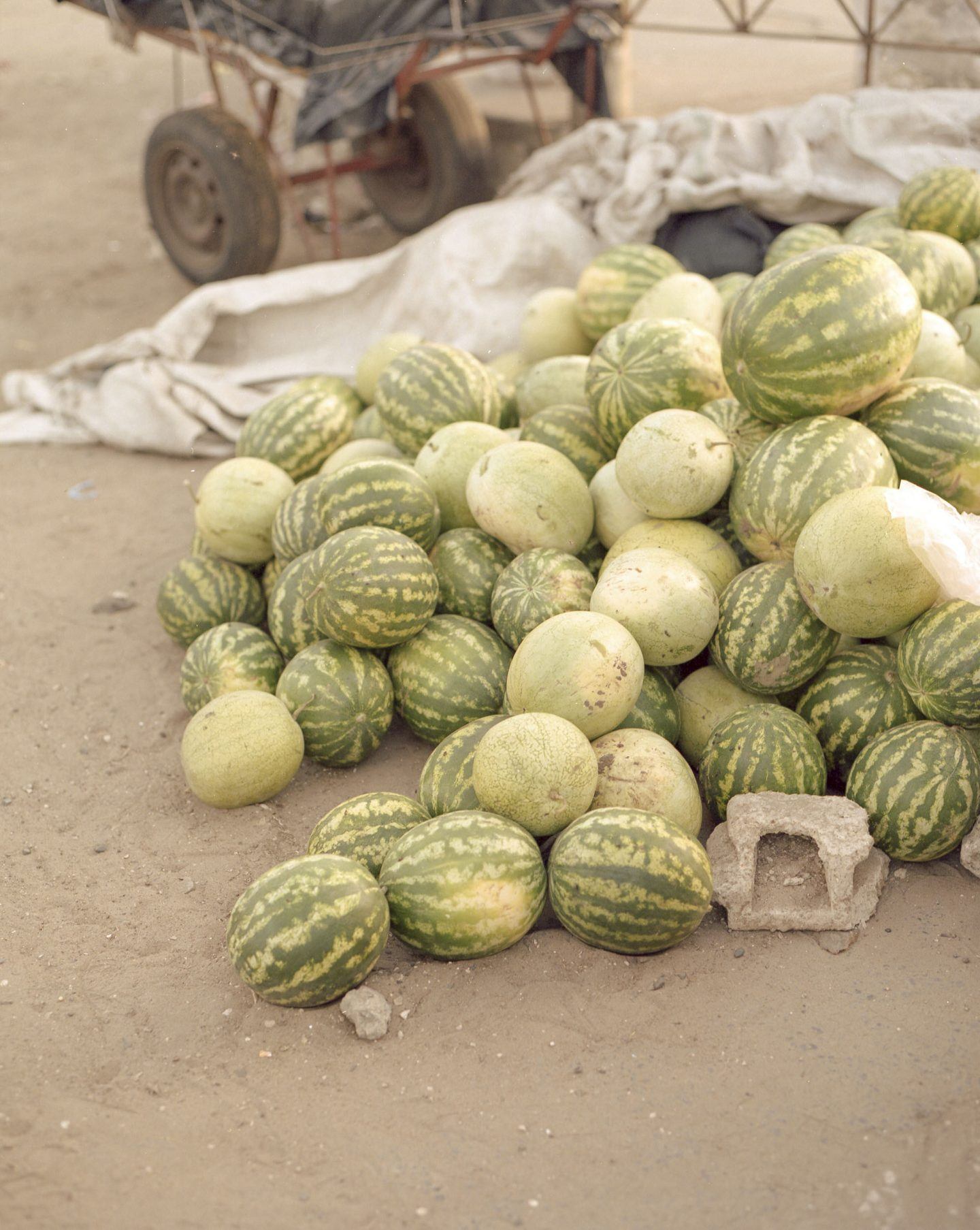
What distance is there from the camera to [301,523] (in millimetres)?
3883

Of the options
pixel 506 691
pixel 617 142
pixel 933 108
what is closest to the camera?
pixel 506 691

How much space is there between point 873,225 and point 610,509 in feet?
7.70

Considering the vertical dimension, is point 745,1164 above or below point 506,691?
below

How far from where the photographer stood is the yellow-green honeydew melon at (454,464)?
3912mm

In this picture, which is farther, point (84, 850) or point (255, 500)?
point (255, 500)

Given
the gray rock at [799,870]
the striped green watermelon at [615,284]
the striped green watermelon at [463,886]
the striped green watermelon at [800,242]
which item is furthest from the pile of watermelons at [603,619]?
the striped green watermelon at [800,242]

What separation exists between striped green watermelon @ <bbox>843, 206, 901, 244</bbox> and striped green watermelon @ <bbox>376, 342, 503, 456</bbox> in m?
1.92

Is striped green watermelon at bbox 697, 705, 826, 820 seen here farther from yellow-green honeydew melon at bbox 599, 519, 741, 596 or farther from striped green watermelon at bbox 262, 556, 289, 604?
striped green watermelon at bbox 262, 556, 289, 604

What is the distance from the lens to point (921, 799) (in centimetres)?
294

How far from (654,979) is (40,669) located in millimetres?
2715

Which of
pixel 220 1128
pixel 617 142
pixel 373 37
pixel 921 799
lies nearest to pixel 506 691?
pixel 921 799

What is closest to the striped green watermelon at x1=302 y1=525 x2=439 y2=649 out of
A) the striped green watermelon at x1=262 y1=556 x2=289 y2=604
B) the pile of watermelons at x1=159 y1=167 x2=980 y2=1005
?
the pile of watermelons at x1=159 y1=167 x2=980 y2=1005

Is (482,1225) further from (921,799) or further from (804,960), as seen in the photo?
(921,799)

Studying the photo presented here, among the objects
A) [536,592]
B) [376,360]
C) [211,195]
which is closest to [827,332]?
A: [536,592]
